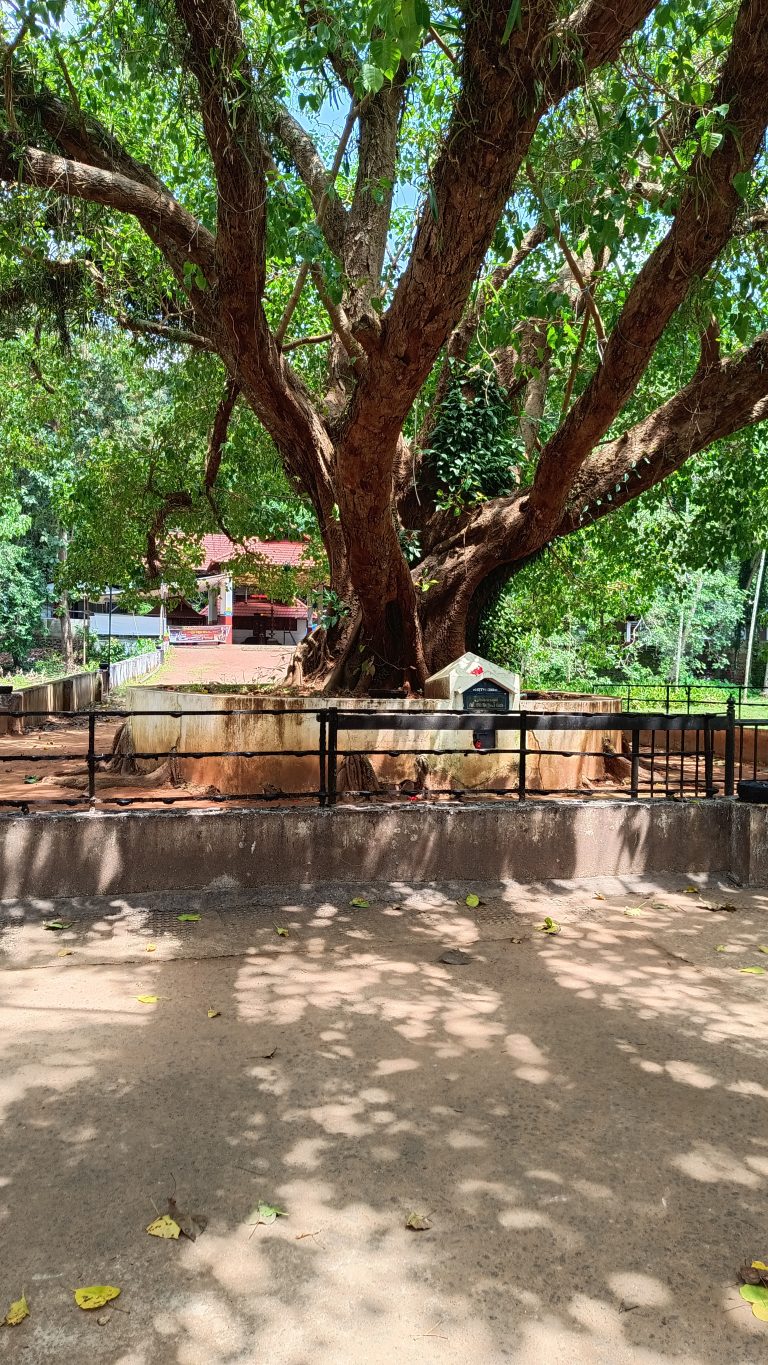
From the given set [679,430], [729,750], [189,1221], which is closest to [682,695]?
[679,430]

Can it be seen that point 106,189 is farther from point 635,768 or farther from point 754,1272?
point 754,1272

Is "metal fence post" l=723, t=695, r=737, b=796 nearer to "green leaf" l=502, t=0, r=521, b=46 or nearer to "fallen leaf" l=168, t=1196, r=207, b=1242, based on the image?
"green leaf" l=502, t=0, r=521, b=46

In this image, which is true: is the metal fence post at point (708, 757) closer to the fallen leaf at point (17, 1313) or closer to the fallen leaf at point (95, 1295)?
the fallen leaf at point (95, 1295)

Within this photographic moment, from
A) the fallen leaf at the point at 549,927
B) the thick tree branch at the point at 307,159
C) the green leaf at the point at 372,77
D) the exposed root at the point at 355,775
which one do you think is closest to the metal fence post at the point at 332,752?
the fallen leaf at the point at 549,927

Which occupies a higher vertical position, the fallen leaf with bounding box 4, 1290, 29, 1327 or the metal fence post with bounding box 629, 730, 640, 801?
the metal fence post with bounding box 629, 730, 640, 801

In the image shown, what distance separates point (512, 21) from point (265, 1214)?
5.03 m

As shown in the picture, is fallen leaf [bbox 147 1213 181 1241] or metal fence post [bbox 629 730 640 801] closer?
fallen leaf [bbox 147 1213 181 1241]

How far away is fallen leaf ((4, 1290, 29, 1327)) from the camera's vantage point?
93.7 inches

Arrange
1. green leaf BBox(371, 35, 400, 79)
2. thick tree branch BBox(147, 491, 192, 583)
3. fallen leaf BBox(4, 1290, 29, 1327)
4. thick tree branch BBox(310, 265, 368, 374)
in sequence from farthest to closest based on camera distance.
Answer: thick tree branch BBox(147, 491, 192, 583) < thick tree branch BBox(310, 265, 368, 374) < green leaf BBox(371, 35, 400, 79) < fallen leaf BBox(4, 1290, 29, 1327)

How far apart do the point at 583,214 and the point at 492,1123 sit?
552 cm

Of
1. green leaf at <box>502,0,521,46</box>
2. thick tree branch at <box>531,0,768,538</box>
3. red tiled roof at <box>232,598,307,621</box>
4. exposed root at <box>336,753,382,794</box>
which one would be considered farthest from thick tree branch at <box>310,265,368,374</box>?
red tiled roof at <box>232,598,307,621</box>

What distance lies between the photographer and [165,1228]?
275 centimetres

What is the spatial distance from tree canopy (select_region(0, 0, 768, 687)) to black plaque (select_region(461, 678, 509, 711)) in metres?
1.60

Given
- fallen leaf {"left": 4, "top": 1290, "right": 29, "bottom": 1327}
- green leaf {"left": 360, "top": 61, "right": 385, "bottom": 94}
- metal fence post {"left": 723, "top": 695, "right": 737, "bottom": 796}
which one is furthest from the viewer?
metal fence post {"left": 723, "top": 695, "right": 737, "bottom": 796}
